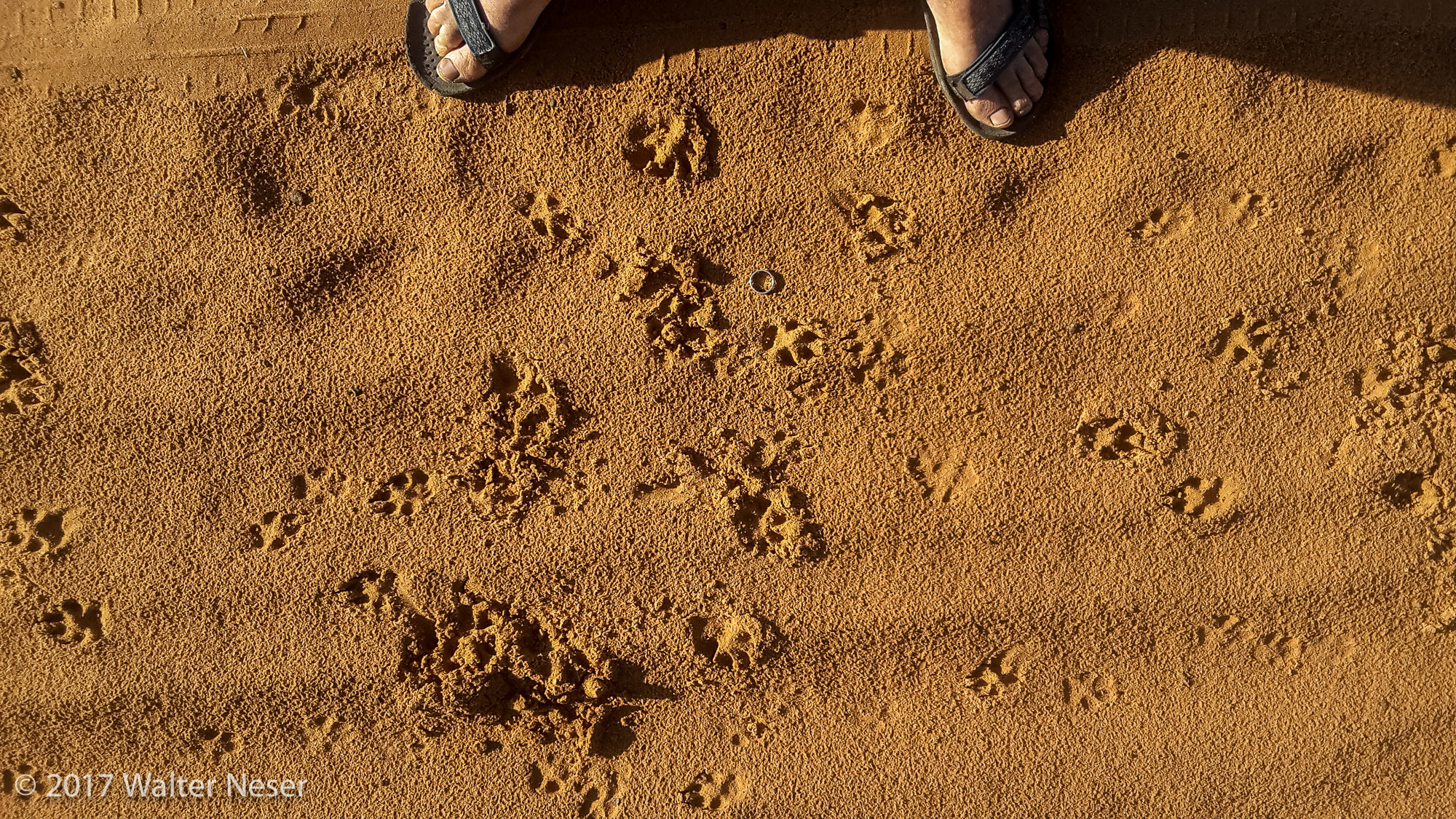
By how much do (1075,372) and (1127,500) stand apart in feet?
1.09

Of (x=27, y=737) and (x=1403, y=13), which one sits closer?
(x=1403, y=13)

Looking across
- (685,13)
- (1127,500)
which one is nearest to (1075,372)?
(1127,500)

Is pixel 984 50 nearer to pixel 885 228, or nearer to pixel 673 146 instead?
pixel 885 228

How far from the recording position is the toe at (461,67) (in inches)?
70.9

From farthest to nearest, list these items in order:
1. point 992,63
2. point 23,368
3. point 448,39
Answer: point 23,368 < point 448,39 < point 992,63

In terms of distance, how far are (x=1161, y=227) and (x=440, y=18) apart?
179 centimetres

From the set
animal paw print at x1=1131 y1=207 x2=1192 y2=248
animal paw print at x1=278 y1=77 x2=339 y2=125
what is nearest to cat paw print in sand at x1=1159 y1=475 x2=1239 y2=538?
animal paw print at x1=1131 y1=207 x2=1192 y2=248

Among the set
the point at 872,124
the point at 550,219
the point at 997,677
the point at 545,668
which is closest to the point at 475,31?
the point at 550,219

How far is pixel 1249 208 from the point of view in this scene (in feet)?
5.80

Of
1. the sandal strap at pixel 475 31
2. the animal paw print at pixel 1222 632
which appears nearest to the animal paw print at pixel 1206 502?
the animal paw print at pixel 1222 632

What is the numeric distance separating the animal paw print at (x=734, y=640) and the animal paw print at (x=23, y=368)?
1718 millimetres

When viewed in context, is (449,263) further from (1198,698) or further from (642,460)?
(1198,698)

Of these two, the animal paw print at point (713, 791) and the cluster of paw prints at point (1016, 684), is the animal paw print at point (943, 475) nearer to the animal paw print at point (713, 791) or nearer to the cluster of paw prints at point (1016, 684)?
the cluster of paw prints at point (1016, 684)

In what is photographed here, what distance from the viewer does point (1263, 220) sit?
177 cm
